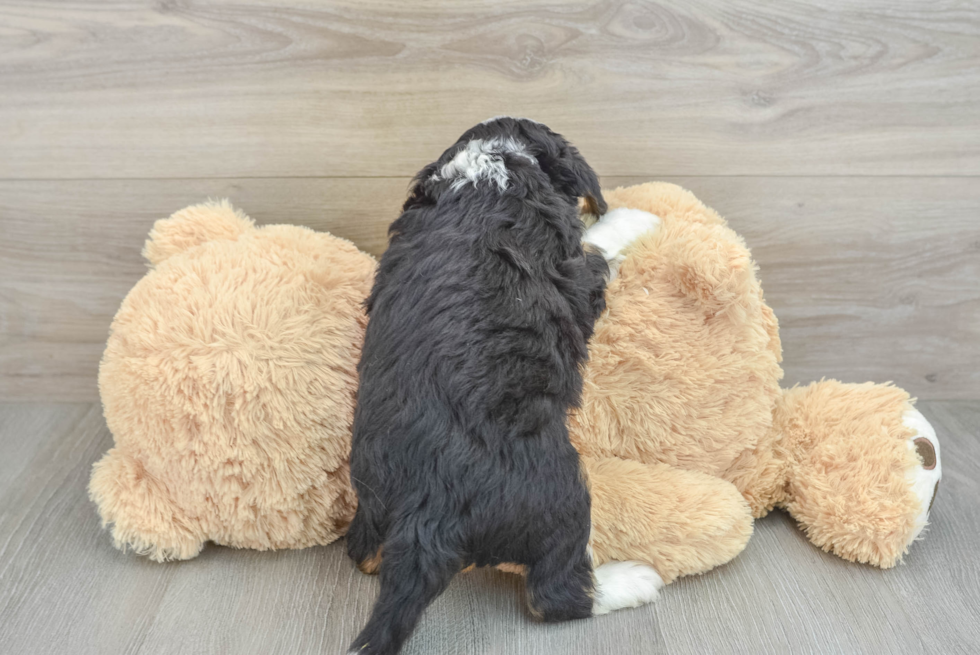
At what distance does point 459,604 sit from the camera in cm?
96

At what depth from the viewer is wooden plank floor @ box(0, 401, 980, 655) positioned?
0.89m

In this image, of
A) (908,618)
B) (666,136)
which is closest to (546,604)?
(908,618)

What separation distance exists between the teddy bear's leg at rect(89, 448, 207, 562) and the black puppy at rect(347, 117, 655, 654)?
11.1 inches

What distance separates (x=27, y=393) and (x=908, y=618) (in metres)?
1.53

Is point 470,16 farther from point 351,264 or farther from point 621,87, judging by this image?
point 351,264

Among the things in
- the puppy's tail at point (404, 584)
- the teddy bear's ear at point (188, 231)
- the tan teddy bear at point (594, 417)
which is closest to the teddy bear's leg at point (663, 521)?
the tan teddy bear at point (594, 417)

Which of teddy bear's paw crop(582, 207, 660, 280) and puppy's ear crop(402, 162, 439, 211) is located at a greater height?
puppy's ear crop(402, 162, 439, 211)

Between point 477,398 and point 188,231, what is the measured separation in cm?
59

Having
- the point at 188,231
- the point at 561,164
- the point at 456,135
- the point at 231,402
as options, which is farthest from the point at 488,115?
the point at 231,402

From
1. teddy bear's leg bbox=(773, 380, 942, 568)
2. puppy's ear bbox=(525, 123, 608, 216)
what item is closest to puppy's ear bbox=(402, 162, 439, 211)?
puppy's ear bbox=(525, 123, 608, 216)

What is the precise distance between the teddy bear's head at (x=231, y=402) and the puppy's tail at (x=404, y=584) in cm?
23

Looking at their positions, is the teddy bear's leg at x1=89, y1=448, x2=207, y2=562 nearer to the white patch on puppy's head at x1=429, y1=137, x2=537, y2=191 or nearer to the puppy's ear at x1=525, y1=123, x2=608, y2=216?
the white patch on puppy's head at x1=429, y1=137, x2=537, y2=191

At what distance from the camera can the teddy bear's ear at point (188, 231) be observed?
1140 millimetres

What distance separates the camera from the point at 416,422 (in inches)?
32.9
